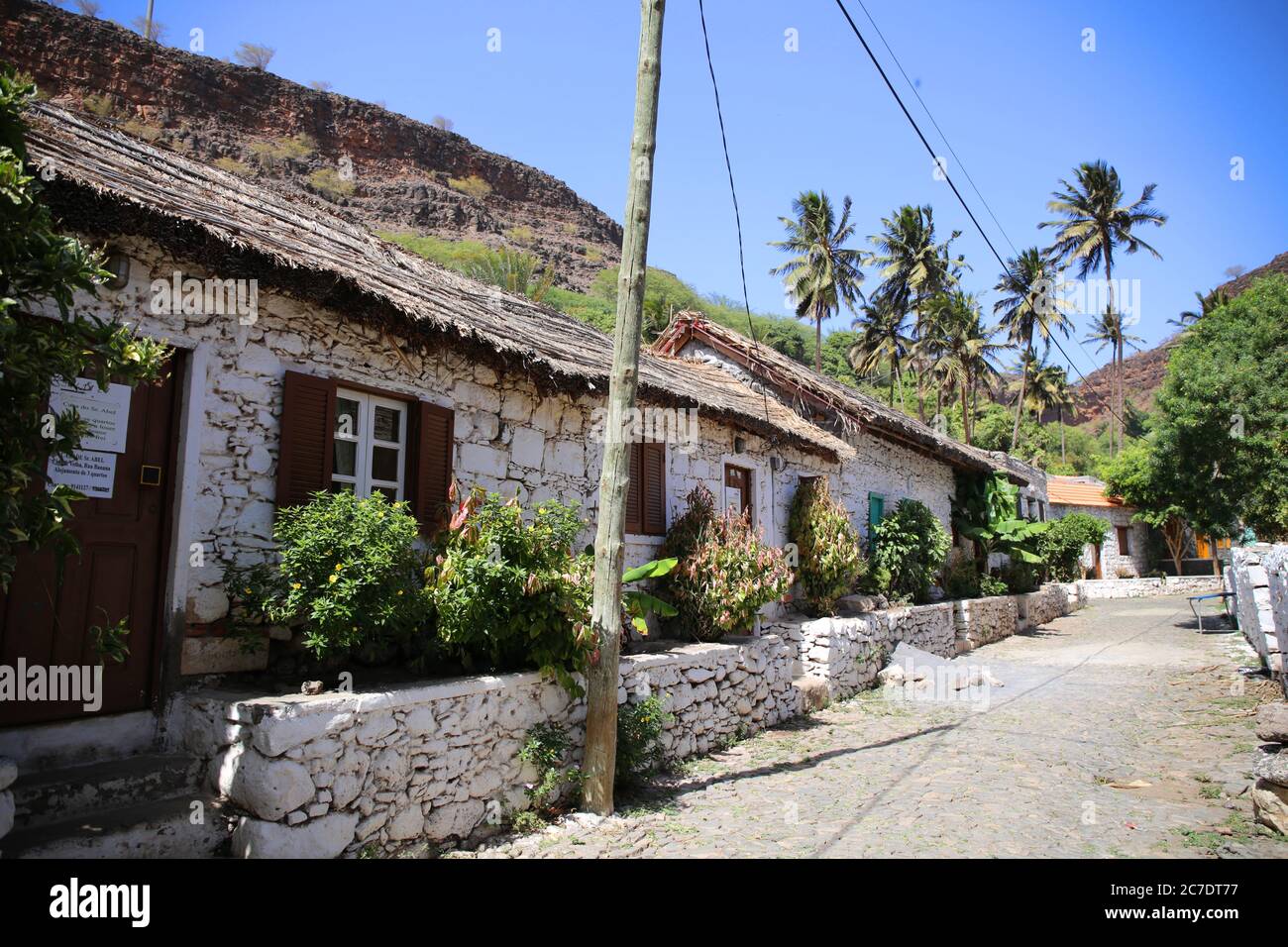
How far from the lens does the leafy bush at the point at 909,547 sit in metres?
13.3

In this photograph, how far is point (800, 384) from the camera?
42.5 ft

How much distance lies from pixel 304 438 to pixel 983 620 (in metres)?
14.5

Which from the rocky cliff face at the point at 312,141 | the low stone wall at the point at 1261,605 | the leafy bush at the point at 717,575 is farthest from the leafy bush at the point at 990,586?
the rocky cliff face at the point at 312,141

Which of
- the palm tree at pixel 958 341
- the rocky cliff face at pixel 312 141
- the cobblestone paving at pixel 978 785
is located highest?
the rocky cliff face at pixel 312 141

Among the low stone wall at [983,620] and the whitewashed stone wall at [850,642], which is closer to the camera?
the whitewashed stone wall at [850,642]

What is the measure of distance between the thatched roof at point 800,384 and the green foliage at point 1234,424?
4696 millimetres

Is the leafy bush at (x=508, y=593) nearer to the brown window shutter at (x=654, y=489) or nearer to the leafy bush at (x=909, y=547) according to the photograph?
the brown window shutter at (x=654, y=489)

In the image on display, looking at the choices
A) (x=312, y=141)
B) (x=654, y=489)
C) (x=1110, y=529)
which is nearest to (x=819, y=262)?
(x=1110, y=529)

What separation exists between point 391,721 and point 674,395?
5057 millimetres

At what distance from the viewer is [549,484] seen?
7.45 meters

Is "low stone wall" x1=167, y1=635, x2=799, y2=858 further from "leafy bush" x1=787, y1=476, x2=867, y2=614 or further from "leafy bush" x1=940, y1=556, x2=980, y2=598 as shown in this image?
"leafy bush" x1=940, y1=556, x2=980, y2=598

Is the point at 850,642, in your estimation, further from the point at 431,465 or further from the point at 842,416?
the point at 431,465

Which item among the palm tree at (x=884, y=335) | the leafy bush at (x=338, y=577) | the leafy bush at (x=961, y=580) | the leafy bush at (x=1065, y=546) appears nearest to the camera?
the leafy bush at (x=338, y=577)
